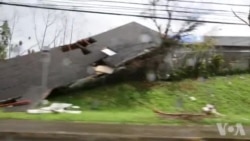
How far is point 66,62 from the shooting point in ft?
76.0

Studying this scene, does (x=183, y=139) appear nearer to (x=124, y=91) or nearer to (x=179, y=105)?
(x=179, y=105)

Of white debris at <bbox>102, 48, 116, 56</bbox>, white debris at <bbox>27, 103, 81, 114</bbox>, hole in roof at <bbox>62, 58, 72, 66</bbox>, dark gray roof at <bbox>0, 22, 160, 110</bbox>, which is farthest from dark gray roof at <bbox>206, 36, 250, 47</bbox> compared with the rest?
white debris at <bbox>27, 103, 81, 114</bbox>

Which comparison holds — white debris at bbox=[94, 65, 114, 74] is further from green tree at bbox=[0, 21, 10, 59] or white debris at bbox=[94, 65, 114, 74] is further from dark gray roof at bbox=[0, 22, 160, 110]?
green tree at bbox=[0, 21, 10, 59]

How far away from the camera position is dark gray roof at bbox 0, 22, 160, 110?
2122cm

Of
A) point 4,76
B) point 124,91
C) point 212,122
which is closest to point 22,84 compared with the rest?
point 4,76

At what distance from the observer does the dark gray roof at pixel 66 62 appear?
21219 millimetres

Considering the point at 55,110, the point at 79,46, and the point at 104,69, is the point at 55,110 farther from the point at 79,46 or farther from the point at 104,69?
the point at 79,46

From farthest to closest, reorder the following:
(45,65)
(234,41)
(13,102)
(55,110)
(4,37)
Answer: (234,41) → (4,37) → (45,65) → (13,102) → (55,110)

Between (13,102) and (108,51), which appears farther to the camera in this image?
(108,51)

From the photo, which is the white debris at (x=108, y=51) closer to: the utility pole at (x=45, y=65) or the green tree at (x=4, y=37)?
the utility pole at (x=45, y=65)

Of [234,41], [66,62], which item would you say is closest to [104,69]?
[66,62]

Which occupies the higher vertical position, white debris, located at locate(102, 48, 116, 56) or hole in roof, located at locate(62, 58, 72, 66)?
white debris, located at locate(102, 48, 116, 56)

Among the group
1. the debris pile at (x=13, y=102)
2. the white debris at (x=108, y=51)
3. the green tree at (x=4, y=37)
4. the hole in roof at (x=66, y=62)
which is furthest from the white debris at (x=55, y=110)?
the green tree at (x=4, y=37)

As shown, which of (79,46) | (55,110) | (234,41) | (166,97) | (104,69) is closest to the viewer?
(55,110)
